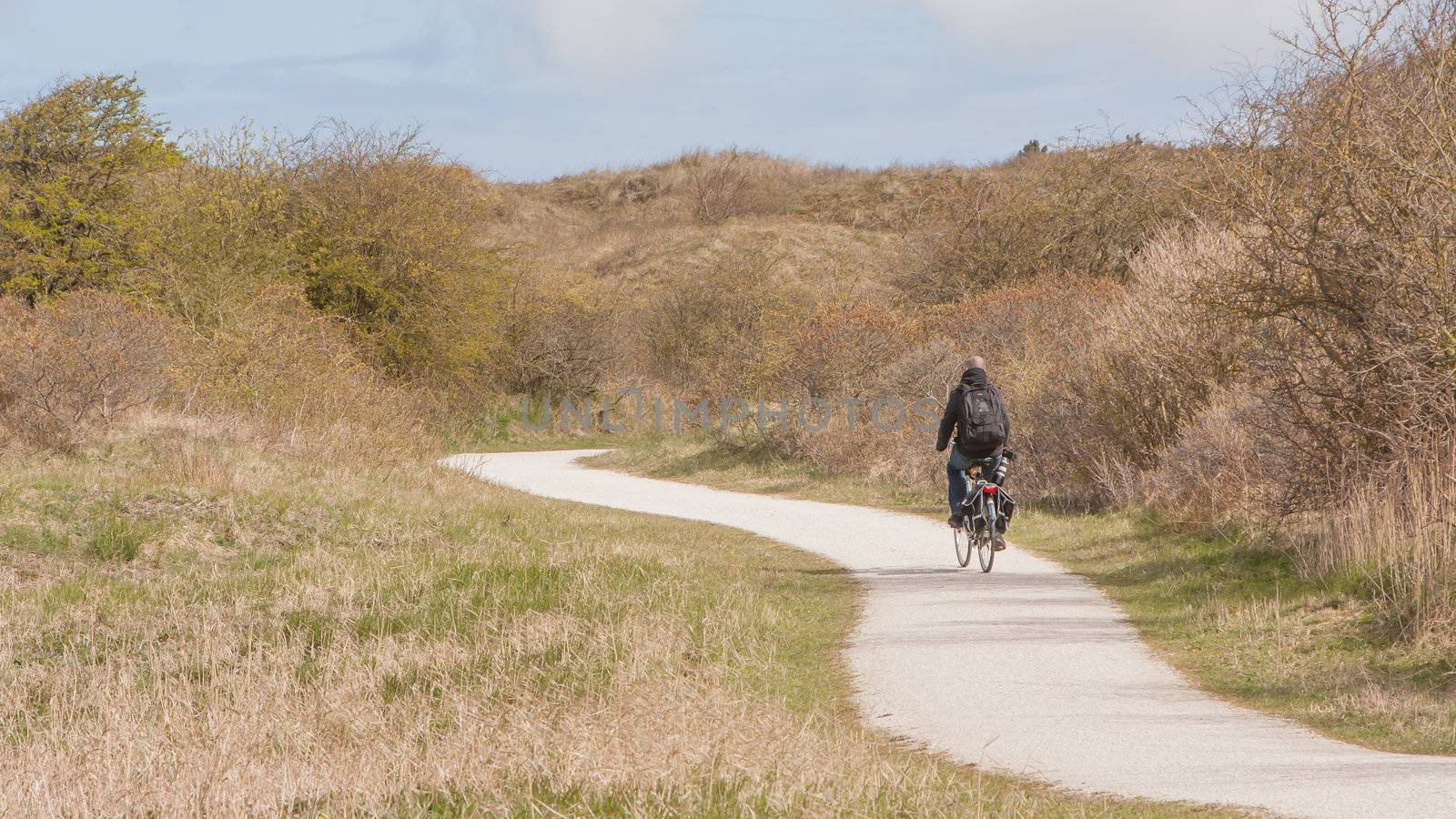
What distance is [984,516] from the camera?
44.5ft

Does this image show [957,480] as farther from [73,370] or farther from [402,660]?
[73,370]

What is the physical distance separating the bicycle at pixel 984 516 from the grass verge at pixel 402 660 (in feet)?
4.69

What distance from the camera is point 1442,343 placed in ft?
36.3

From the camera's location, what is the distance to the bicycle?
43.9ft

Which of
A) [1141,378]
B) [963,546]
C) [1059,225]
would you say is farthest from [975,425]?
[1059,225]

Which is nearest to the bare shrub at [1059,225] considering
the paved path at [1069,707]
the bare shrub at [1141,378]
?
the bare shrub at [1141,378]

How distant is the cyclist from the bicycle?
49 mm

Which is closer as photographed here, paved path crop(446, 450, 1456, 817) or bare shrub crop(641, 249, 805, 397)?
paved path crop(446, 450, 1456, 817)

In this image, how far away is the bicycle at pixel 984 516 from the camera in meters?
13.4

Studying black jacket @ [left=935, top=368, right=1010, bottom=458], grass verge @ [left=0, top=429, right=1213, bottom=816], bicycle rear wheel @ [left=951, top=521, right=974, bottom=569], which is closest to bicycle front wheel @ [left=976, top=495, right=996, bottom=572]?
bicycle rear wheel @ [left=951, top=521, right=974, bottom=569]

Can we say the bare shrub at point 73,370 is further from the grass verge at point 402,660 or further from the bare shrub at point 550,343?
the bare shrub at point 550,343

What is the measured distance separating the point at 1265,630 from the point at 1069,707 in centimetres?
302

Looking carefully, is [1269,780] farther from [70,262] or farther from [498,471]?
[70,262]

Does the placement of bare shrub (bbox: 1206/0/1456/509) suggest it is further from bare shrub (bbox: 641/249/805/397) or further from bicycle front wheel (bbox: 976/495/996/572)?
bare shrub (bbox: 641/249/805/397)
